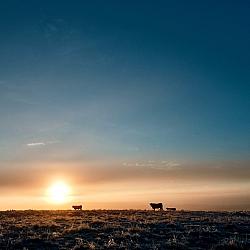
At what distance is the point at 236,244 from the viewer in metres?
24.5

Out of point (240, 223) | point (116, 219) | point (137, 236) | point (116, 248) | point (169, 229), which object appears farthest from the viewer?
point (116, 219)

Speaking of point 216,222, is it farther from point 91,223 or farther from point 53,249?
point 53,249

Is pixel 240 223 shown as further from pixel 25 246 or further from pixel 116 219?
pixel 25 246

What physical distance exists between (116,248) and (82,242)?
2.54 meters

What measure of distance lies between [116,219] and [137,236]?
37.4 ft

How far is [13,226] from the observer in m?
32.4

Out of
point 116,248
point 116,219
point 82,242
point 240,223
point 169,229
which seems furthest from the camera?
point 116,219

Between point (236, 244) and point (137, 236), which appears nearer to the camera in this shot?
point (236, 244)

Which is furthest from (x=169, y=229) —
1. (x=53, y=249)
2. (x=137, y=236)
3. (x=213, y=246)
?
(x=53, y=249)

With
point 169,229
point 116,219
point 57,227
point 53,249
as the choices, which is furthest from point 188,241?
point 116,219

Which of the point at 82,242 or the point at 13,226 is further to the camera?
the point at 13,226

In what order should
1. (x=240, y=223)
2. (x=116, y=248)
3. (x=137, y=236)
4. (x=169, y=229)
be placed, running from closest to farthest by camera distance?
(x=116, y=248) < (x=137, y=236) < (x=169, y=229) < (x=240, y=223)

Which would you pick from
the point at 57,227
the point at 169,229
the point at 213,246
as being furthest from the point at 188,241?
the point at 57,227

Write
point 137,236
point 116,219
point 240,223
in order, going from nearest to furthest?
point 137,236
point 240,223
point 116,219
